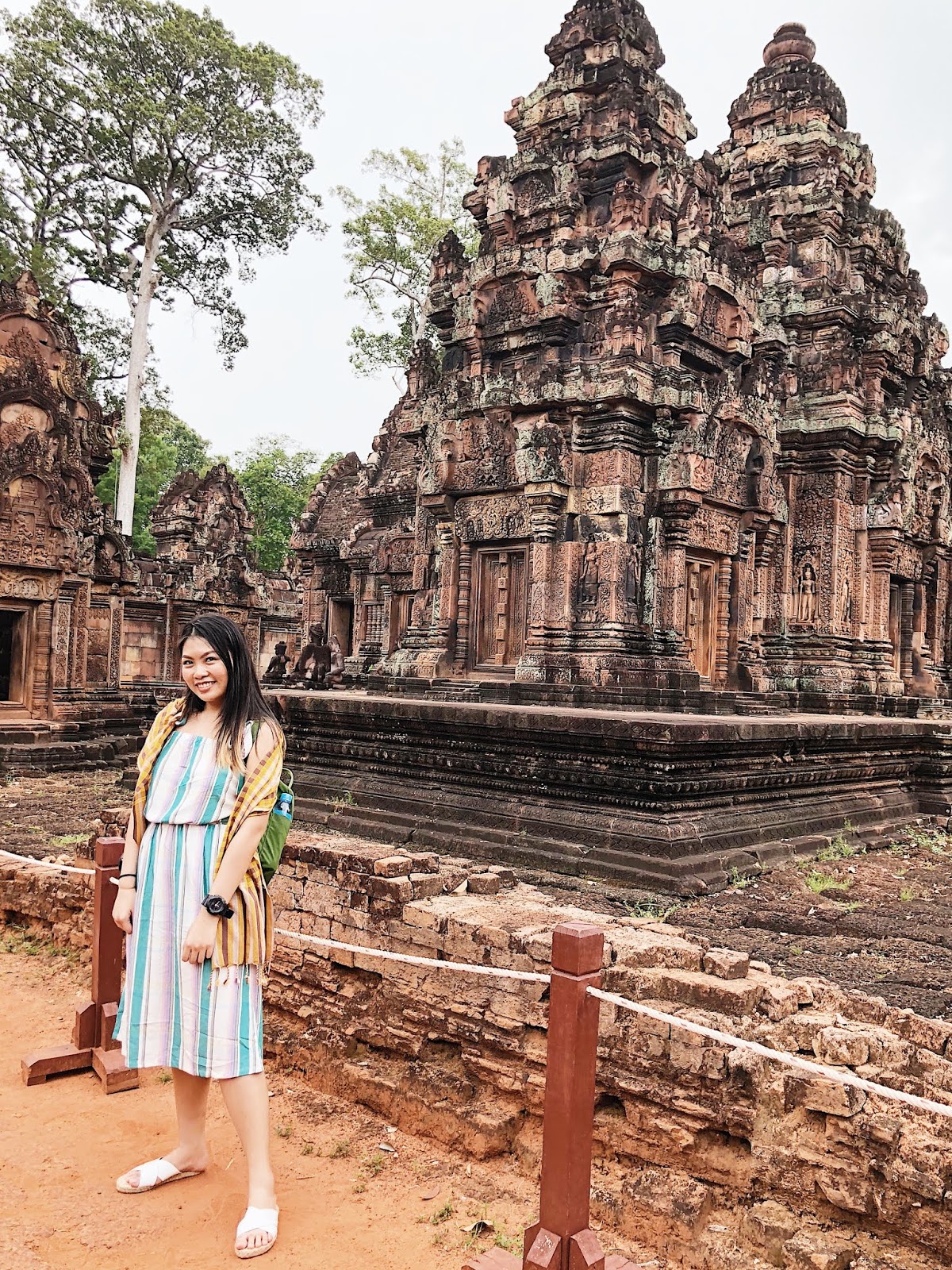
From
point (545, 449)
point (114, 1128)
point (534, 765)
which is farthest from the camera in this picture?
point (545, 449)

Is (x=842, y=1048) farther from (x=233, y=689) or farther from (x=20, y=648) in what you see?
(x=20, y=648)

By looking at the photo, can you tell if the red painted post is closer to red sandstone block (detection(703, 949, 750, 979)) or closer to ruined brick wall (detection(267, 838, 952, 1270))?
ruined brick wall (detection(267, 838, 952, 1270))

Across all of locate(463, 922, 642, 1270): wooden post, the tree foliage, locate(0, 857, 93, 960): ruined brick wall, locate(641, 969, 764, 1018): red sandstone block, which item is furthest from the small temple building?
locate(463, 922, 642, 1270): wooden post

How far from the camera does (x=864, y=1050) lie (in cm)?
305

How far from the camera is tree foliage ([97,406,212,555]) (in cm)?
2722

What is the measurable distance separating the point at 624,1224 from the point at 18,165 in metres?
27.1

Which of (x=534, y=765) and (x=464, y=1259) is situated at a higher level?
(x=534, y=765)

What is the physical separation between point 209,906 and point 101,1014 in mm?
1750

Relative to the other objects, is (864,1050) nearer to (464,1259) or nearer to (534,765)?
(464,1259)

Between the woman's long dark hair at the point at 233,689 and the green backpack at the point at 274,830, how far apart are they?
0.16 feet

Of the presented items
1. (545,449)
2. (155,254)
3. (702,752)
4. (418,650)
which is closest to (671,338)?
(545,449)

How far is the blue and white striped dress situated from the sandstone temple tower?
22.6 ft

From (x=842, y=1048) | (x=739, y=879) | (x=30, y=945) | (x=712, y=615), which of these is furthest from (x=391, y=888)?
(x=712, y=615)

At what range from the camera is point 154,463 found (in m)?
34.2
